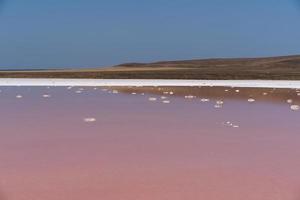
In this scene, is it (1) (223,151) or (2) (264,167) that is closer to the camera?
(2) (264,167)

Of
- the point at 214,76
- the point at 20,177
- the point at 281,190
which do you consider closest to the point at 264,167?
the point at 281,190

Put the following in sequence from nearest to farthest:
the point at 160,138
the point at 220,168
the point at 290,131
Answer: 1. the point at 220,168
2. the point at 160,138
3. the point at 290,131

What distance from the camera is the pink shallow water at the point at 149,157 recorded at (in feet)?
14.1

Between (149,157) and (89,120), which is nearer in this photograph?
(149,157)

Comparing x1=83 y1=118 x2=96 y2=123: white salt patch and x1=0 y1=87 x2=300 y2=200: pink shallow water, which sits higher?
x1=0 y1=87 x2=300 y2=200: pink shallow water

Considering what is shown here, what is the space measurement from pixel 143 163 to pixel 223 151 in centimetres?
121

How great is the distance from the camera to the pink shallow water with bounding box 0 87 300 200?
4.31 metres

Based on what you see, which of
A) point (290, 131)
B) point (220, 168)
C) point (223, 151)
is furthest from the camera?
point (290, 131)

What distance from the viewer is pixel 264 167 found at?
5.24 meters

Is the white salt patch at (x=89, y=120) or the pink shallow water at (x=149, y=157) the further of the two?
the white salt patch at (x=89, y=120)

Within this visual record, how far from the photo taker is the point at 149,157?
5723 mm

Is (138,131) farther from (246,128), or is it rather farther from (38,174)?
(38,174)

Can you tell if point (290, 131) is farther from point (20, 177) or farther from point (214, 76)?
point (214, 76)

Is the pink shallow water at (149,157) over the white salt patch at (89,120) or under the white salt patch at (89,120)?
over
